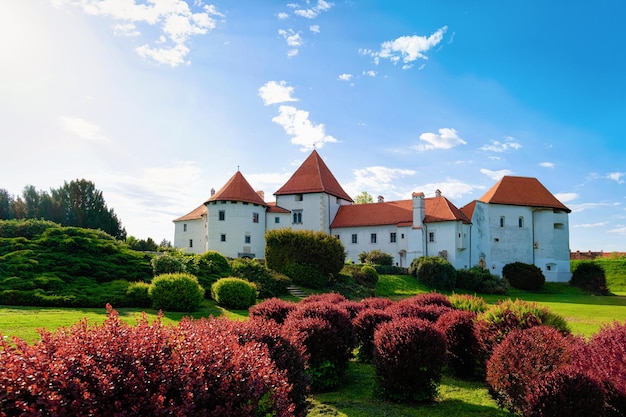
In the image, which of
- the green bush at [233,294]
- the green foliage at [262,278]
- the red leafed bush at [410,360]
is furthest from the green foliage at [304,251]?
the red leafed bush at [410,360]

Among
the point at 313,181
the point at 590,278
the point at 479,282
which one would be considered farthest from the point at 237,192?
the point at 590,278

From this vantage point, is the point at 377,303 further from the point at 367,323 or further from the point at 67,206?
the point at 67,206

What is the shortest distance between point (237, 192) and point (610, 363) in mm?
38762

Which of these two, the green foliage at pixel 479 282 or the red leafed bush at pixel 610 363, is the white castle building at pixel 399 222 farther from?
the red leafed bush at pixel 610 363

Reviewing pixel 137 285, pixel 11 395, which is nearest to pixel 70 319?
pixel 137 285

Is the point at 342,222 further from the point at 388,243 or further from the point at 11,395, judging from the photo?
the point at 11,395

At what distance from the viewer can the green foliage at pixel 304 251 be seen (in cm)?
3052

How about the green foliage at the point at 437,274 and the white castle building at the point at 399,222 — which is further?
the white castle building at the point at 399,222

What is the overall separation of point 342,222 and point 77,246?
27651 millimetres

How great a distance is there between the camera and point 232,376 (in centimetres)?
297

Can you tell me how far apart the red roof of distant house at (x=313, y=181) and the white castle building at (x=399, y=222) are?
0.12m

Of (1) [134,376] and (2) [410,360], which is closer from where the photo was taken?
(1) [134,376]

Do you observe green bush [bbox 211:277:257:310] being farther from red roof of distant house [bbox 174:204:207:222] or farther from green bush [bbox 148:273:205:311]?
red roof of distant house [bbox 174:204:207:222]

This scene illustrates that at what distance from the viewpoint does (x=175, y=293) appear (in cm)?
1695
